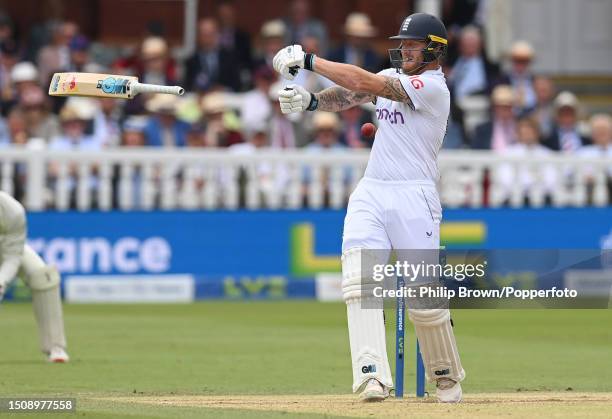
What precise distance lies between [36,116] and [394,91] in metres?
9.73

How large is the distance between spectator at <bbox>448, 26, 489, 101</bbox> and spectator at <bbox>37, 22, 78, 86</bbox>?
475 cm

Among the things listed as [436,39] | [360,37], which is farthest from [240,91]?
[436,39]

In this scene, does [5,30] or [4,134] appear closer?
[4,134]

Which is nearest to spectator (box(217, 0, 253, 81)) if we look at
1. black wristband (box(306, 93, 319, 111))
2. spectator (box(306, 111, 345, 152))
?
spectator (box(306, 111, 345, 152))

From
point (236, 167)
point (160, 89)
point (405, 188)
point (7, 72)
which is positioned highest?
point (160, 89)

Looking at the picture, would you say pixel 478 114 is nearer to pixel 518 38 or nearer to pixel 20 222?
pixel 518 38

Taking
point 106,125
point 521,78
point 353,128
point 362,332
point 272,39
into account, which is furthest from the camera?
point 521,78

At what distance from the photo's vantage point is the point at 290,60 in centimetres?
886

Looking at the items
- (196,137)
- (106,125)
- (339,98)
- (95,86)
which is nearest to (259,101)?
(196,137)

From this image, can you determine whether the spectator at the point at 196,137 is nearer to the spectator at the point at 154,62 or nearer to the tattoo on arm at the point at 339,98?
the spectator at the point at 154,62

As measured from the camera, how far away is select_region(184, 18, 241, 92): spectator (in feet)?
65.6

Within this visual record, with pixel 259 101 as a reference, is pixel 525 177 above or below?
below

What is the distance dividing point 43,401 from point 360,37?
452 inches

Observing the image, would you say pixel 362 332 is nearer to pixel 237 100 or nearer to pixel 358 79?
pixel 358 79
